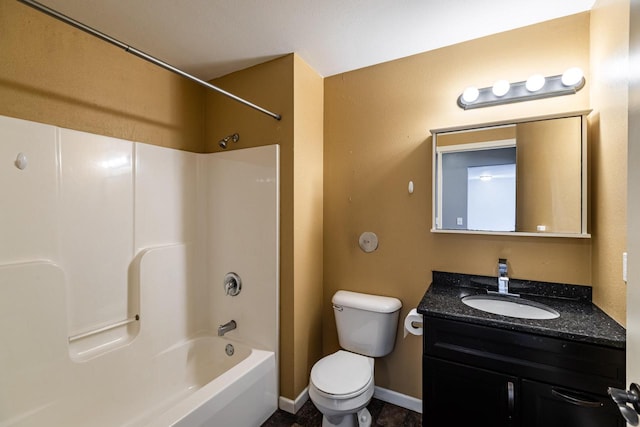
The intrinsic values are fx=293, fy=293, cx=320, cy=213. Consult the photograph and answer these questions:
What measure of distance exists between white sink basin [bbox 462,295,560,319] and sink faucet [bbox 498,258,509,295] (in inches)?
1.6

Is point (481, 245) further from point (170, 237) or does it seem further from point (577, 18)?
point (170, 237)

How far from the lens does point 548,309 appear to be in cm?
151

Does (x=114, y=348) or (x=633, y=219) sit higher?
(x=633, y=219)

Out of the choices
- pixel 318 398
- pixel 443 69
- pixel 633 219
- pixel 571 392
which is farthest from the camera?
pixel 443 69

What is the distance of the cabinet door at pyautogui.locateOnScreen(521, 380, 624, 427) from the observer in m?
1.13

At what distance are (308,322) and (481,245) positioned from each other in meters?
1.30

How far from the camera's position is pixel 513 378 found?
4.20 feet

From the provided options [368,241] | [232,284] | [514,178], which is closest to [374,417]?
[368,241]

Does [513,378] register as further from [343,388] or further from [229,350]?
[229,350]

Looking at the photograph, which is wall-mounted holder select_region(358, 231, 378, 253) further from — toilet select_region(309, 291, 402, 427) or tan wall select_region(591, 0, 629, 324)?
tan wall select_region(591, 0, 629, 324)

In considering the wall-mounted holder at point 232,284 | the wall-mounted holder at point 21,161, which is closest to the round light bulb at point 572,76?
the wall-mounted holder at point 232,284

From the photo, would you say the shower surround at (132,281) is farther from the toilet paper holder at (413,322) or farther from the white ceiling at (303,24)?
the toilet paper holder at (413,322)

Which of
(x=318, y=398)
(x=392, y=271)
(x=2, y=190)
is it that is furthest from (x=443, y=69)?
(x=2, y=190)

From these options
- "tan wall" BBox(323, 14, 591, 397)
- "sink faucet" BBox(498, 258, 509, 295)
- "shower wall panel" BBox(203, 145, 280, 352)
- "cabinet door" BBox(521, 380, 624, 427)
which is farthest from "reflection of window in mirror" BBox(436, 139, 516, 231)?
"shower wall panel" BBox(203, 145, 280, 352)
